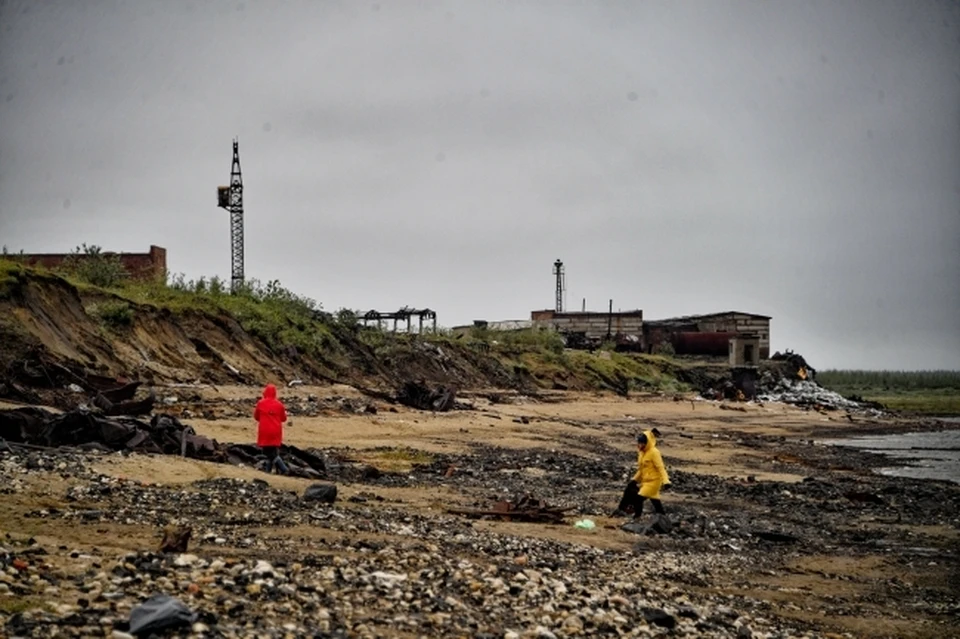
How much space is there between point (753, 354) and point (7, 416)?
201 feet

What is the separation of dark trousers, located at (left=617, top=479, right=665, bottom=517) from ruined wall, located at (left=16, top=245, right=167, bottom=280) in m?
26.2

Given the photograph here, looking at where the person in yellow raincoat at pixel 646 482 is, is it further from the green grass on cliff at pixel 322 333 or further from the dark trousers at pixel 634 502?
the green grass on cliff at pixel 322 333

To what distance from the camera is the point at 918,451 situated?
32094 mm

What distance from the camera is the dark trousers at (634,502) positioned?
14310 millimetres

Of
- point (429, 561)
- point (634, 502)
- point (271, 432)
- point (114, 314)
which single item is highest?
point (114, 314)

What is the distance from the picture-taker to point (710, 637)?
803 centimetres

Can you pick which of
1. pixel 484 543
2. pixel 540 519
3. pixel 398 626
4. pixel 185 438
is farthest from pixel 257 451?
pixel 398 626

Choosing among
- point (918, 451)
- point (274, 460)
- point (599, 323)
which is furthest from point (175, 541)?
point (599, 323)

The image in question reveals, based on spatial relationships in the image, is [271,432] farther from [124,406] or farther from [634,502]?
[634,502]

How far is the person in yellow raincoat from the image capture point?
1424 cm

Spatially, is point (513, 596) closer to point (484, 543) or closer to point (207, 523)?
point (484, 543)

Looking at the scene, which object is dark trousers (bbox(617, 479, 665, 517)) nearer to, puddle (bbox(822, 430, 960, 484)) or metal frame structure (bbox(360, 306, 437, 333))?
puddle (bbox(822, 430, 960, 484))

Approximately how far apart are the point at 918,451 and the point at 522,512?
2403cm

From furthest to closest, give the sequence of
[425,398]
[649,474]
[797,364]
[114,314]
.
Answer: [797,364] < [425,398] < [114,314] < [649,474]
